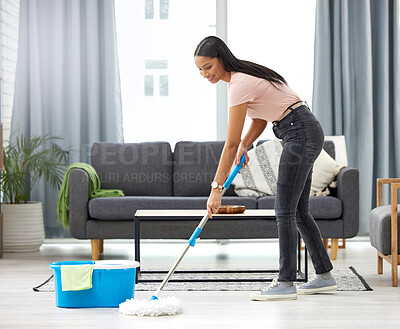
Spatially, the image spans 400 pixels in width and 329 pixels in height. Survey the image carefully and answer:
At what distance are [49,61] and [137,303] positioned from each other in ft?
10.2

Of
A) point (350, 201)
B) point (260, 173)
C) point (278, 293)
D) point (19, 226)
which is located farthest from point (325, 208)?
point (19, 226)

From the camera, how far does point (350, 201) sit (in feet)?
13.8

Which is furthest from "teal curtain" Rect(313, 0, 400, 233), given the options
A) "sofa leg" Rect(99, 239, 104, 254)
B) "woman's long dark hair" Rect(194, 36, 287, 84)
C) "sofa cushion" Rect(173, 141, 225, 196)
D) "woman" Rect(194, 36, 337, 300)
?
"woman's long dark hair" Rect(194, 36, 287, 84)

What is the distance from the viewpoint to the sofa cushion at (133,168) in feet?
15.6

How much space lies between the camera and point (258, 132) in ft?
9.57

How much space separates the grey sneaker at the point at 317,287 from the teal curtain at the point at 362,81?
84.1 inches

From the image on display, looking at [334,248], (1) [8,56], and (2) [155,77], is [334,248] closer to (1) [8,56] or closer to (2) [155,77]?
(2) [155,77]

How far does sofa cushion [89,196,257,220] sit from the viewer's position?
4184 millimetres

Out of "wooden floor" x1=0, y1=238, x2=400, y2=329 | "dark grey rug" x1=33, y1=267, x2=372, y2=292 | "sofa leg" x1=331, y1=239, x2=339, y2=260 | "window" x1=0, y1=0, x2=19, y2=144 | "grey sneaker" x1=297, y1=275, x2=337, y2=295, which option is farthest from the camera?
"window" x1=0, y1=0, x2=19, y2=144

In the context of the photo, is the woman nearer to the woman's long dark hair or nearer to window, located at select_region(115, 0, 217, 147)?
the woman's long dark hair

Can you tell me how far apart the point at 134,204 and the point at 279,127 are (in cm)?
163

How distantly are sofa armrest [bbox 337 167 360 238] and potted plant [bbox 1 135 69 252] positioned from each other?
84.8 inches

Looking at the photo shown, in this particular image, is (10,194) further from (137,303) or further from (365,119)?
(365,119)

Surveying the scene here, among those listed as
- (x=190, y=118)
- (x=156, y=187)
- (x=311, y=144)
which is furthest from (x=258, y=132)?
(x=190, y=118)
